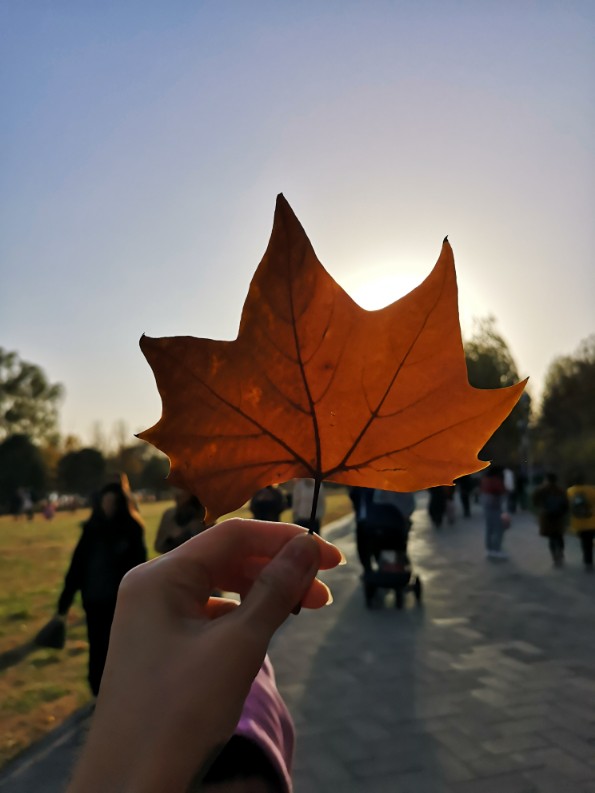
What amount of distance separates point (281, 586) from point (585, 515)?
10.6 metres

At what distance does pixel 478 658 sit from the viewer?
632 cm

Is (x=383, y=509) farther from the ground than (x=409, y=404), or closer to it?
closer to it

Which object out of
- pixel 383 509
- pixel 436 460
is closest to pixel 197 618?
pixel 436 460

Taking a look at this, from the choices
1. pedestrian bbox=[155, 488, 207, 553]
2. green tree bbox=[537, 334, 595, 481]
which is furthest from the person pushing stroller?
green tree bbox=[537, 334, 595, 481]

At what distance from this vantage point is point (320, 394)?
1.08 meters

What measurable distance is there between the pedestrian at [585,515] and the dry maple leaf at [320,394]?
34.2 feet

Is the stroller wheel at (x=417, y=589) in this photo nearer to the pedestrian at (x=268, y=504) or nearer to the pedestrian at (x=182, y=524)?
the pedestrian at (x=268, y=504)

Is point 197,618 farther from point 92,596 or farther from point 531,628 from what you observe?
point 531,628

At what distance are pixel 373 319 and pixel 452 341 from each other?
121 millimetres

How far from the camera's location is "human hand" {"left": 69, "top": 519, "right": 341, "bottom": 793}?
888 mm

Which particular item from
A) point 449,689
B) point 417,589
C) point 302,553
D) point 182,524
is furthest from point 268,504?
point 302,553

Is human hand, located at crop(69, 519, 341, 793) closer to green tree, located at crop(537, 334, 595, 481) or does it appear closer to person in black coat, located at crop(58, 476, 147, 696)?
person in black coat, located at crop(58, 476, 147, 696)

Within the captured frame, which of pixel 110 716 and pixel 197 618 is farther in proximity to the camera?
pixel 197 618

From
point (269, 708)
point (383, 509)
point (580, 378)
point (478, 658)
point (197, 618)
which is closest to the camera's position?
point (197, 618)
